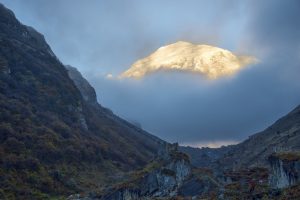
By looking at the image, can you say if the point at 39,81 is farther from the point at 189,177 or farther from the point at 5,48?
the point at 189,177

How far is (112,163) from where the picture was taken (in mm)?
151750

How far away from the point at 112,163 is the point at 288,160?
100 metres

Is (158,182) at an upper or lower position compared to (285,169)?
upper

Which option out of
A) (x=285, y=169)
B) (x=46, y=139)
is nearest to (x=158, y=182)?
(x=285, y=169)

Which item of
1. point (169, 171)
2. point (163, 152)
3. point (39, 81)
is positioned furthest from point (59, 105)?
point (169, 171)

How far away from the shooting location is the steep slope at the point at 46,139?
114m

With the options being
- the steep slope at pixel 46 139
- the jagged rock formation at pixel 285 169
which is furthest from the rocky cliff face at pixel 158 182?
the steep slope at pixel 46 139

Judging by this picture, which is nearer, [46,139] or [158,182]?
[158,182]

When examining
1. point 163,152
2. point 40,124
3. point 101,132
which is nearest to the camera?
point 163,152

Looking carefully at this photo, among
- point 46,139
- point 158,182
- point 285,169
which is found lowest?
point 285,169

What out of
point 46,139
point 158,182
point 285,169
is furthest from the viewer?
point 46,139

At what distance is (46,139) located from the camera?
138 m

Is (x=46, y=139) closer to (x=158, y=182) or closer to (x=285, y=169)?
(x=158, y=182)

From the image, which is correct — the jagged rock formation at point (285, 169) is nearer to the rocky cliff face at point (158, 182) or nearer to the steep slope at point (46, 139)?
the rocky cliff face at point (158, 182)
